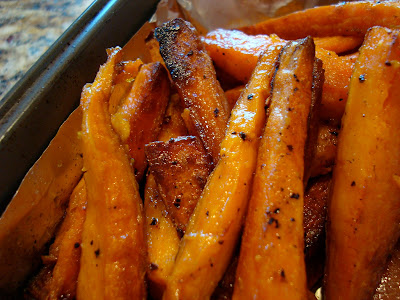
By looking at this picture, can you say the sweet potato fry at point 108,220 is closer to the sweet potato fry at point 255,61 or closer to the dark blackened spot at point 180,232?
the dark blackened spot at point 180,232

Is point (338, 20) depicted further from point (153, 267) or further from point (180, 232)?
point (153, 267)

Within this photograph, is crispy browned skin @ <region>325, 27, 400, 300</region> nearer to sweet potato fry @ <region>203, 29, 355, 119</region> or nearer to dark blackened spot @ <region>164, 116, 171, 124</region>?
sweet potato fry @ <region>203, 29, 355, 119</region>

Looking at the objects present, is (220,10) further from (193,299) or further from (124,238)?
(193,299)

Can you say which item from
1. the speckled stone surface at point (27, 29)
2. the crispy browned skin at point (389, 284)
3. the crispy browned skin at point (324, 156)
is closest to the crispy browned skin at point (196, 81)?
the crispy browned skin at point (324, 156)

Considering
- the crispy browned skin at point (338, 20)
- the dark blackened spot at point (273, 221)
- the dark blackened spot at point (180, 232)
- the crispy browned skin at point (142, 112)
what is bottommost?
the dark blackened spot at point (180, 232)

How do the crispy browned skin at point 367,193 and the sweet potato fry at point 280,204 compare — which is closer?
the sweet potato fry at point 280,204
